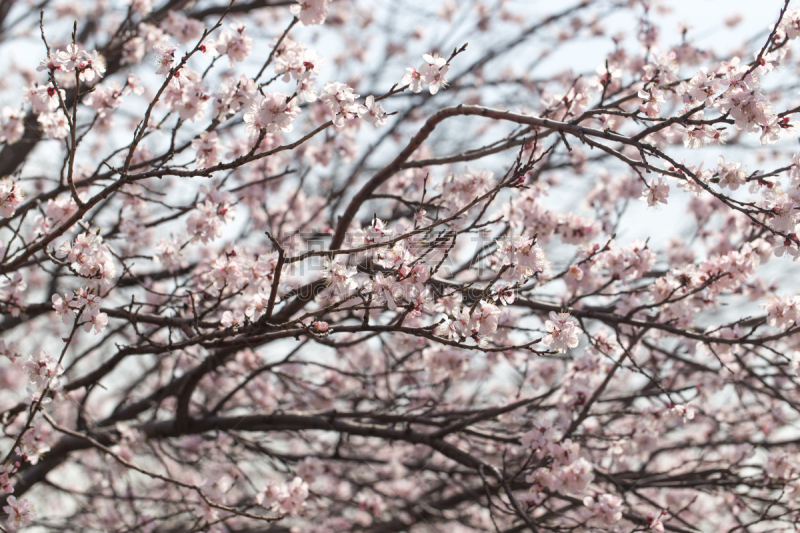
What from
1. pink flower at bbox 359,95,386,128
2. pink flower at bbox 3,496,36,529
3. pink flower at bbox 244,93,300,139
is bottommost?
pink flower at bbox 3,496,36,529

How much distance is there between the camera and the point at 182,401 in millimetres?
3922

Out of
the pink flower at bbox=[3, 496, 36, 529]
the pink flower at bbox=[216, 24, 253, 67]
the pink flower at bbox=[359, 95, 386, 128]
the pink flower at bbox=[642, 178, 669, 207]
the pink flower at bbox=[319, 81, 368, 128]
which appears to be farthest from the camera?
the pink flower at bbox=[216, 24, 253, 67]

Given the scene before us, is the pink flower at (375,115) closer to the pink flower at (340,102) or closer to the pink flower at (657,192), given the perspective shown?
the pink flower at (340,102)

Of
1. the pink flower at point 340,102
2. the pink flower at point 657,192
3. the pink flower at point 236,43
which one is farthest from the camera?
the pink flower at point 236,43

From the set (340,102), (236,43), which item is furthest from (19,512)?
(236,43)

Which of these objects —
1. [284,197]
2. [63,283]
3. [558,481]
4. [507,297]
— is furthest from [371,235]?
[63,283]

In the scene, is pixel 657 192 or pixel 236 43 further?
pixel 236 43

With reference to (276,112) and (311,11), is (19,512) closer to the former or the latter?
(276,112)

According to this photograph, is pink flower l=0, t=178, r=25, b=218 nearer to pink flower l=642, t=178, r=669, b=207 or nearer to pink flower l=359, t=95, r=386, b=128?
pink flower l=359, t=95, r=386, b=128

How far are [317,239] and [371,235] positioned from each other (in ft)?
7.01

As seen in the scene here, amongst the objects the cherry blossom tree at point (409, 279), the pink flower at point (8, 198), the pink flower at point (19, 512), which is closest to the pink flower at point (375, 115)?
the cherry blossom tree at point (409, 279)

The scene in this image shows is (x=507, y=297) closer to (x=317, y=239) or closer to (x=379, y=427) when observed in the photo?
(x=379, y=427)

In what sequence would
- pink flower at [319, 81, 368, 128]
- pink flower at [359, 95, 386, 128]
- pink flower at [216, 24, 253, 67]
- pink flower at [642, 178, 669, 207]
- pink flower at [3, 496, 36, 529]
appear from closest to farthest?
pink flower at [319, 81, 368, 128] < pink flower at [359, 95, 386, 128] < pink flower at [3, 496, 36, 529] < pink flower at [642, 178, 669, 207] < pink flower at [216, 24, 253, 67]

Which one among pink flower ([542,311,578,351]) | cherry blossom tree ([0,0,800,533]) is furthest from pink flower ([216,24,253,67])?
pink flower ([542,311,578,351])
